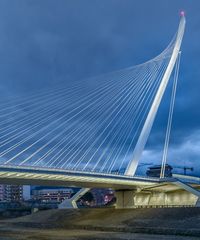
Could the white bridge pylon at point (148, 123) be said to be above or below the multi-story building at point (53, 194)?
above

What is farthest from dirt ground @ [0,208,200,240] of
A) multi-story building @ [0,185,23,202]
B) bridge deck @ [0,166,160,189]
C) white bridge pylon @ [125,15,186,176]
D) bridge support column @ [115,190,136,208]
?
multi-story building @ [0,185,23,202]

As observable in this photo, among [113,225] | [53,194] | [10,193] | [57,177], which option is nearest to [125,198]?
[113,225]

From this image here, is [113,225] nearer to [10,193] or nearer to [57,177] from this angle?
[57,177]

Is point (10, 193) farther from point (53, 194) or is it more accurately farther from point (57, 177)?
point (57, 177)

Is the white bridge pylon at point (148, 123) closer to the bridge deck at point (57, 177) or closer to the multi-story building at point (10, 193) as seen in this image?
the bridge deck at point (57, 177)

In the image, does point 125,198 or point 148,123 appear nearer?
point 148,123

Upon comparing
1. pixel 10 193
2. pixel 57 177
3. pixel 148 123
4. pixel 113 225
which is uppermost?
pixel 148 123

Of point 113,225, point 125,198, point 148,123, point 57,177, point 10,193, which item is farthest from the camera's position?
point 10,193

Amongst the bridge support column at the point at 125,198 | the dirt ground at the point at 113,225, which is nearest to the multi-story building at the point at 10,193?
the dirt ground at the point at 113,225

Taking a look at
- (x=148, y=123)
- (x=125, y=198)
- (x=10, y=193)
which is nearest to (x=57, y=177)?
(x=148, y=123)

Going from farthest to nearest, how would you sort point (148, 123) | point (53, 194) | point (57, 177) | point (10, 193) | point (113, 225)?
point (10, 193), point (53, 194), point (148, 123), point (113, 225), point (57, 177)

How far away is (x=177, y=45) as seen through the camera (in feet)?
135

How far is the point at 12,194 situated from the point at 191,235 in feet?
472

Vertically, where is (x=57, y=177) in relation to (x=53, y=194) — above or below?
above
